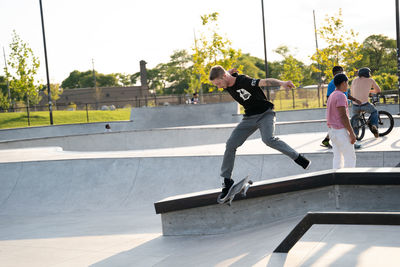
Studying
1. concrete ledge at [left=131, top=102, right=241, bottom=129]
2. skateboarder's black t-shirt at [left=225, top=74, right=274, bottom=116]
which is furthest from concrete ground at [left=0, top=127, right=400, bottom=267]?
concrete ledge at [left=131, top=102, right=241, bottom=129]

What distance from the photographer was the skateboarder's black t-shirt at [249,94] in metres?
5.49

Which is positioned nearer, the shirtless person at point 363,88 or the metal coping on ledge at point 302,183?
the metal coping on ledge at point 302,183

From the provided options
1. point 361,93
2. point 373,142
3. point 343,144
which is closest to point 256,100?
point 343,144

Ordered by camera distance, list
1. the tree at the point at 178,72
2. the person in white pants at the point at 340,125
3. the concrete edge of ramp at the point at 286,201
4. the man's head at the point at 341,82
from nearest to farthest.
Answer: the concrete edge of ramp at the point at 286,201
the person in white pants at the point at 340,125
the man's head at the point at 341,82
the tree at the point at 178,72

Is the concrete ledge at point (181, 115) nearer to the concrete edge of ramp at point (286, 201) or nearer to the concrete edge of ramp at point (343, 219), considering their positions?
the concrete edge of ramp at point (286, 201)

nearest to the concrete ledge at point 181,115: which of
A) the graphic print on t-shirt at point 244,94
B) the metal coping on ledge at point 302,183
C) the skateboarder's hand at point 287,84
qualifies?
the metal coping on ledge at point 302,183

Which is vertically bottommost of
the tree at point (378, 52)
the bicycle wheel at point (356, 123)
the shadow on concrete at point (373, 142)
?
the shadow on concrete at point (373, 142)

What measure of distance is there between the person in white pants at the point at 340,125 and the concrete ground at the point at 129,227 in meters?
1.35

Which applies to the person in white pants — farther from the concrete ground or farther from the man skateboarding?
the concrete ground

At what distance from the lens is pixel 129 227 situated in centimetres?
754

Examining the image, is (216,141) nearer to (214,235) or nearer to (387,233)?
(214,235)

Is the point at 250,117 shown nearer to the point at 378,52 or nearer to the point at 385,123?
the point at 385,123

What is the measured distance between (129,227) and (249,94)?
351 cm

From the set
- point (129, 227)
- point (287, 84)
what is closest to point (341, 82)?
point (287, 84)
